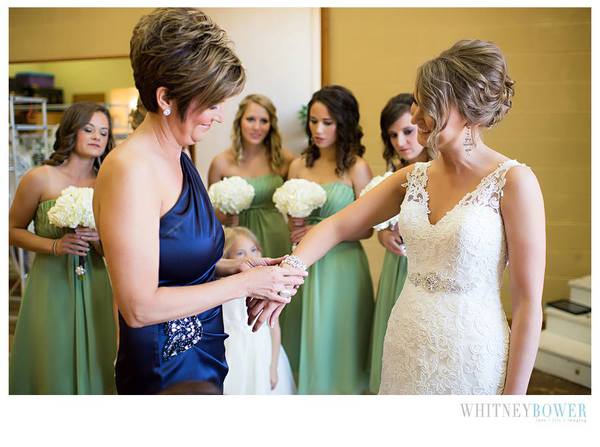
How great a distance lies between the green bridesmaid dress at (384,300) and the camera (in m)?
3.51

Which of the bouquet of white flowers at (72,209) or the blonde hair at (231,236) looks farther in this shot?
the blonde hair at (231,236)

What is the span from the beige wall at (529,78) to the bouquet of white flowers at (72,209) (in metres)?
2.83

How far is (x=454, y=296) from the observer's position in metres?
1.95

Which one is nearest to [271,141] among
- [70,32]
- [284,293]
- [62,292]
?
[62,292]

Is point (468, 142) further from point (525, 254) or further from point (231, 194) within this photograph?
point (231, 194)

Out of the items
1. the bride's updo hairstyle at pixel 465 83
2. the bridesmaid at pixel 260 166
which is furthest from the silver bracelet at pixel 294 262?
the bridesmaid at pixel 260 166

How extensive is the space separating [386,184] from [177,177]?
724 mm

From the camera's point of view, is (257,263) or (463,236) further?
(257,263)

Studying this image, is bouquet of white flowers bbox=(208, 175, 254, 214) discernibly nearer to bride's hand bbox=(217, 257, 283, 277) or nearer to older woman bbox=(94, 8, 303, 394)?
bride's hand bbox=(217, 257, 283, 277)

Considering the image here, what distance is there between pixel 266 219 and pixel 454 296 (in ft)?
7.18

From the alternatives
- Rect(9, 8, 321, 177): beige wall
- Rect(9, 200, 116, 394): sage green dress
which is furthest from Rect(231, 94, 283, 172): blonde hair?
Rect(9, 200, 116, 394): sage green dress

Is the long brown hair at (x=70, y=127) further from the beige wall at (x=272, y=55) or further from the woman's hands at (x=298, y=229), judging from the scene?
the beige wall at (x=272, y=55)

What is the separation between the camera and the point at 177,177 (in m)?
1.81

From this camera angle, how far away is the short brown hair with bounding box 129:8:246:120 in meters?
1.63
